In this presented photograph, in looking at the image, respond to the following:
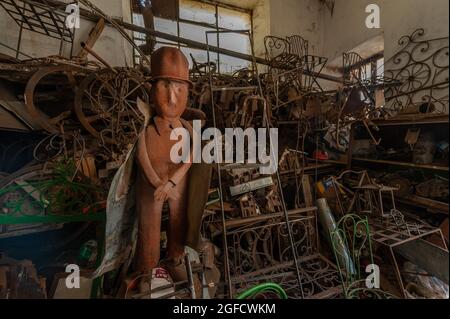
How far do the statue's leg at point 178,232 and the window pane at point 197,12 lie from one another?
236 cm

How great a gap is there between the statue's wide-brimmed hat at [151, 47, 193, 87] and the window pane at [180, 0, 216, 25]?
1922mm

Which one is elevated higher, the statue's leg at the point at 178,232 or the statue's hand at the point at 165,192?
the statue's hand at the point at 165,192

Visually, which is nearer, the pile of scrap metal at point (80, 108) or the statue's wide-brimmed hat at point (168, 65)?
the statue's wide-brimmed hat at point (168, 65)

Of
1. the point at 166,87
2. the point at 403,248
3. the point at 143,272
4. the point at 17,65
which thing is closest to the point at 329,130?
the point at 403,248

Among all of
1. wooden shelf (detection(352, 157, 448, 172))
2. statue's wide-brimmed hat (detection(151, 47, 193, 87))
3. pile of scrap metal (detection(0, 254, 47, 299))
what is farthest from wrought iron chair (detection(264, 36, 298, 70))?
pile of scrap metal (detection(0, 254, 47, 299))

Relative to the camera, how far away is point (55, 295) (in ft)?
4.14

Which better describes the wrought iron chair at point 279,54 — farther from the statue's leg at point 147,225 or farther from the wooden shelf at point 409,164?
the statue's leg at point 147,225

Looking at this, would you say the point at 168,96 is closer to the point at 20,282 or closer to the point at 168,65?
the point at 168,65

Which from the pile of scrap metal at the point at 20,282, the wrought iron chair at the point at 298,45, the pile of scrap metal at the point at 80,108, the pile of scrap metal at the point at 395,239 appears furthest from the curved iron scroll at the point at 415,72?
the pile of scrap metal at the point at 20,282

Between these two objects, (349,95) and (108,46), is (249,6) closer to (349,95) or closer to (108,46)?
(349,95)

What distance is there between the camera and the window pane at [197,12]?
8.22 ft

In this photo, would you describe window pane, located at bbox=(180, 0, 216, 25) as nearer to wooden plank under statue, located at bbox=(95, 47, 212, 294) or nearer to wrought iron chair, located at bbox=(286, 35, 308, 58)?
wrought iron chair, located at bbox=(286, 35, 308, 58)

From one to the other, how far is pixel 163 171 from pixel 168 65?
1.92 feet

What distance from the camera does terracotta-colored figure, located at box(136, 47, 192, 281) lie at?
1.09 meters
